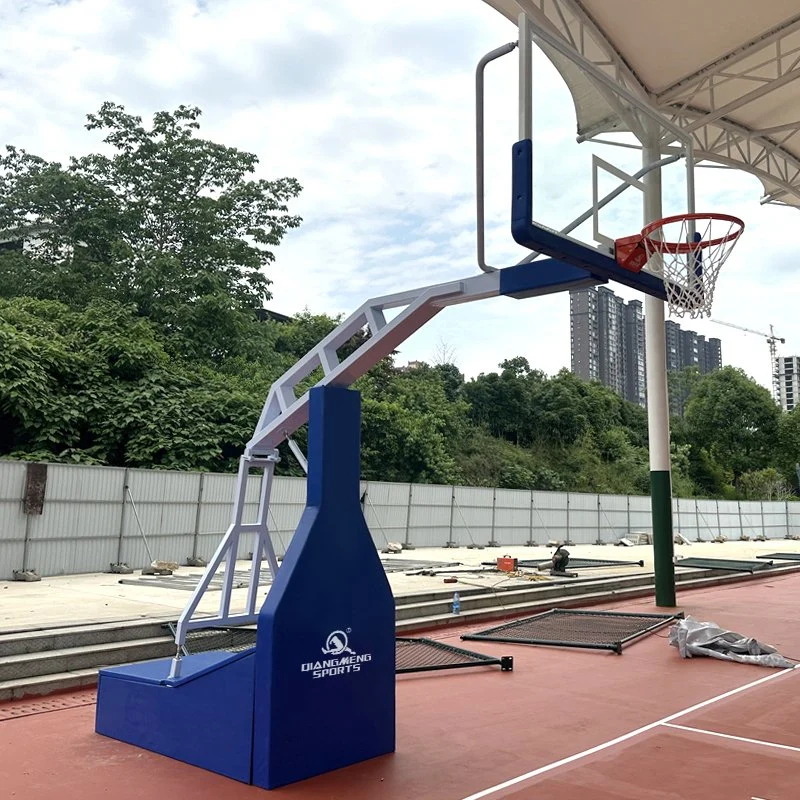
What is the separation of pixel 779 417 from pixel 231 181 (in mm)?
42249

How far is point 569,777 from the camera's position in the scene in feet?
17.6

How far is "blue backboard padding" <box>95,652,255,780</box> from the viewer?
510 centimetres

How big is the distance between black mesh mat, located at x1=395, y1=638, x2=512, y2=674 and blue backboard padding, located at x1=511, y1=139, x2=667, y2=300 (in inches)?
186

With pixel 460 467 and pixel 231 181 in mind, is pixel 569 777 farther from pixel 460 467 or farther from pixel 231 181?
pixel 460 467

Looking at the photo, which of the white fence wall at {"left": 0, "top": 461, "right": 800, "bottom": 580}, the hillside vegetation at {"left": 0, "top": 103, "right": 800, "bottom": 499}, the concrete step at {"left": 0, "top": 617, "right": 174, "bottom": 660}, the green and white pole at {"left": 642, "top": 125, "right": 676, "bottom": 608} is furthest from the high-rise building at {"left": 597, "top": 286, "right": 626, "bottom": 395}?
the concrete step at {"left": 0, "top": 617, "right": 174, "bottom": 660}

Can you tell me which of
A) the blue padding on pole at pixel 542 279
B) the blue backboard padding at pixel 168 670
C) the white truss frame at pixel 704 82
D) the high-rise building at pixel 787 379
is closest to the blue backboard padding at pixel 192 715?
the blue backboard padding at pixel 168 670

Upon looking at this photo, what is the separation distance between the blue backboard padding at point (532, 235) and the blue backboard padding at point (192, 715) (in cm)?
333

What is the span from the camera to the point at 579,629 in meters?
11.8

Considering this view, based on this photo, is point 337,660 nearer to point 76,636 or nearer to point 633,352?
point 76,636

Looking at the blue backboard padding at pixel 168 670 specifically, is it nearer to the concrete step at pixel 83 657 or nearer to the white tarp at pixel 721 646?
the concrete step at pixel 83 657

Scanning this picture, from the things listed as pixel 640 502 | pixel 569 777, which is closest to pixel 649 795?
pixel 569 777

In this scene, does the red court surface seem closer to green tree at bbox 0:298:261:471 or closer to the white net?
the white net

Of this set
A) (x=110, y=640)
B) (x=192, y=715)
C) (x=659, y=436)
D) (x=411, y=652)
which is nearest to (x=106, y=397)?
(x=110, y=640)

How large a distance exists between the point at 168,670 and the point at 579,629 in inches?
287
